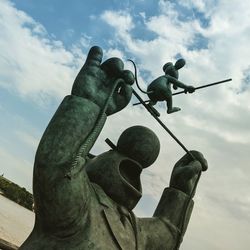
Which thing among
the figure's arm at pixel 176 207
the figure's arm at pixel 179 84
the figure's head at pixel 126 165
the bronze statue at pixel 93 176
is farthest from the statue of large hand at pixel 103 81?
the figure's arm at pixel 176 207

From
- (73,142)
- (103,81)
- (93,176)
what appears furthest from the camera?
(93,176)

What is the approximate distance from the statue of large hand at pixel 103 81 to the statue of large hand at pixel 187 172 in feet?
3.77

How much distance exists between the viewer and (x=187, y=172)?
375 cm

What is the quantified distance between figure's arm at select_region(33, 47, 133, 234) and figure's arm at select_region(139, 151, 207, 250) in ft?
3.14

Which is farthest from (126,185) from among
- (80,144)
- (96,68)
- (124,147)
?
(96,68)

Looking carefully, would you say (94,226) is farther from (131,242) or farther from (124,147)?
(124,147)

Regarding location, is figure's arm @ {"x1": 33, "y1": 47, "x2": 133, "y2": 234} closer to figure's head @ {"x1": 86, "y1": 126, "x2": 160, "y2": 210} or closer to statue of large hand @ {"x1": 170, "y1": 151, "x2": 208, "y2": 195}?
figure's head @ {"x1": 86, "y1": 126, "x2": 160, "y2": 210}

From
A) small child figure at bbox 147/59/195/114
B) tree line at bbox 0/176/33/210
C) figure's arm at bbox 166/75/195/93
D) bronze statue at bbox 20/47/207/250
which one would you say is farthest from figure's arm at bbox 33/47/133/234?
tree line at bbox 0/176/33/210

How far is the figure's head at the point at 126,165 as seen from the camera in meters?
3.11

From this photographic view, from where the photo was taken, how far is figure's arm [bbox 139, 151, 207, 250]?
3490 mm

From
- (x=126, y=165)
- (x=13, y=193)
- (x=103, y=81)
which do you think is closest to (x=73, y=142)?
(x=103, y=81)

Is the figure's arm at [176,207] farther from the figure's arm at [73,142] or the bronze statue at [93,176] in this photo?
the figure's arm at [73,142]

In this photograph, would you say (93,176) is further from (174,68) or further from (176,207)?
(174,68)

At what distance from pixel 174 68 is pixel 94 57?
3.54ft
